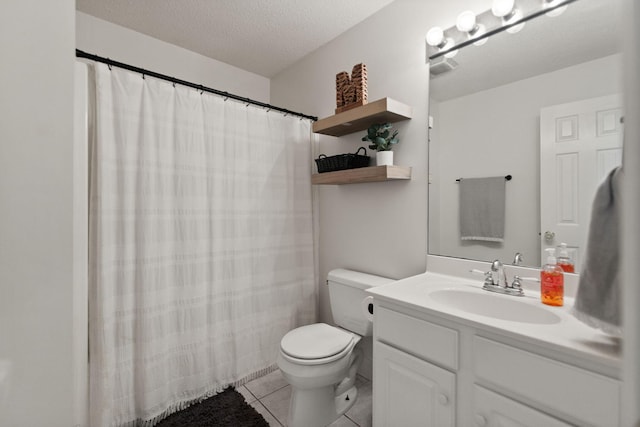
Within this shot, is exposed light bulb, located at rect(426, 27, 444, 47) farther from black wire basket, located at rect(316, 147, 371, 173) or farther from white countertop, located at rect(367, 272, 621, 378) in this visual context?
white countertop, located at rect(367, 272, 621, 378)

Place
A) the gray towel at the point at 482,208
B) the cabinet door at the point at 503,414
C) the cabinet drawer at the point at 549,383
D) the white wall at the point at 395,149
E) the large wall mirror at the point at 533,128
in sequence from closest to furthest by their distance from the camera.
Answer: the cabinet drawer at the point at 549,383, the cabinet door at the point at 503,414, the large wall mirror at the point at 533,128, the gray towel at the point at 482,208, the white wall at the point at 395,149

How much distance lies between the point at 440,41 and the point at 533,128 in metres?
0.66

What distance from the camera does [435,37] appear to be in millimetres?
1631

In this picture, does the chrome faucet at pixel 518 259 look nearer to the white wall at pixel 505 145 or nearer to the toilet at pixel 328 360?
the white wall at pixel 505 145

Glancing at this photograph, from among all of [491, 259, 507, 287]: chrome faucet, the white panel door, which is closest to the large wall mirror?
the white panel door

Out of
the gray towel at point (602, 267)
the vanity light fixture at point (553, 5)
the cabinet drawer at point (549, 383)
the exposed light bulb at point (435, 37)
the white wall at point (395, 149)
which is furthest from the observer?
the white wall at point (395, 149)

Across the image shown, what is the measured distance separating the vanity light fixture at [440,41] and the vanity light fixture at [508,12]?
0.75ft

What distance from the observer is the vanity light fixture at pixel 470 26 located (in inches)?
59.6

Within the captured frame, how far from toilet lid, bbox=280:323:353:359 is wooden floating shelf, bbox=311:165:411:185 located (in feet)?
2.94

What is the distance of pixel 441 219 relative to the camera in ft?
5.56

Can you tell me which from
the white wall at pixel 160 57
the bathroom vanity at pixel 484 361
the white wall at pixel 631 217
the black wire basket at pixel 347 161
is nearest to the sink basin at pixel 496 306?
the bathroom vanity at pixel 484 361

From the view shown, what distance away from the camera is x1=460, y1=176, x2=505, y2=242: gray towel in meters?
1.49

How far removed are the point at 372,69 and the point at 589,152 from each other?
126 cm

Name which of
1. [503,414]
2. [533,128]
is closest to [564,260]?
[533,128]
